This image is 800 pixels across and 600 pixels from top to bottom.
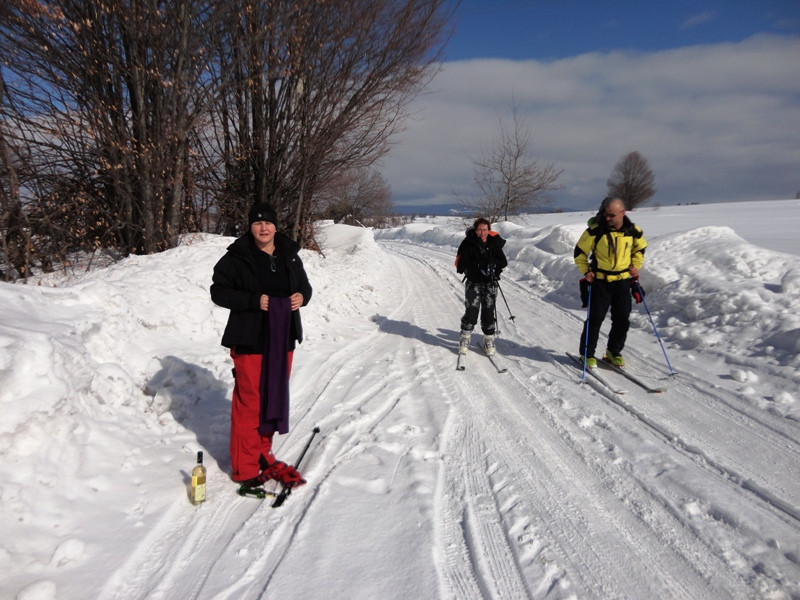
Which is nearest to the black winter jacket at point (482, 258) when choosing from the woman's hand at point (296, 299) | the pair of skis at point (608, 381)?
the pair of skis at point (608, 381)

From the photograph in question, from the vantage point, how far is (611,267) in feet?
18.2

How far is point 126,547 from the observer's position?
257 centimetres

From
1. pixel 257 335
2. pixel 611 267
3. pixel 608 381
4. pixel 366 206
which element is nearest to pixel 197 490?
pixel 257 335

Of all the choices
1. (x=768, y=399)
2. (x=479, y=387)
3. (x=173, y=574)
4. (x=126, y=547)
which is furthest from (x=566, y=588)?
(x=768, y=399)

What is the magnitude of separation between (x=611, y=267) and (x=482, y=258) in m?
1.68

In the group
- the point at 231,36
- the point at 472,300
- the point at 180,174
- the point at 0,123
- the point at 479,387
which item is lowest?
the point at 479,387

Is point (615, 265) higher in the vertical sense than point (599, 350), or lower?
higher

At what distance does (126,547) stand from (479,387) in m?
3.69

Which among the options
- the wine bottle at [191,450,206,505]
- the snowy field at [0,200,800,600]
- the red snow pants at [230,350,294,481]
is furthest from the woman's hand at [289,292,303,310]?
the snowy field at [0,200,800,600]

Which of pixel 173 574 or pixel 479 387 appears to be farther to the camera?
pixel 479 387

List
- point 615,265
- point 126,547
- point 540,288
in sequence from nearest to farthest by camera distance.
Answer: point 126,547 < point 615,265 < point 540,288

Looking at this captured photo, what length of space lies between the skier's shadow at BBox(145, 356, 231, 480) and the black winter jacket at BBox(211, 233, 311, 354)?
115 centimetres

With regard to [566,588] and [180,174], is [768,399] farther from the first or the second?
[180,174]

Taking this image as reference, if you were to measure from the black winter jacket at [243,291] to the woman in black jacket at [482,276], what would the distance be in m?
3.52
